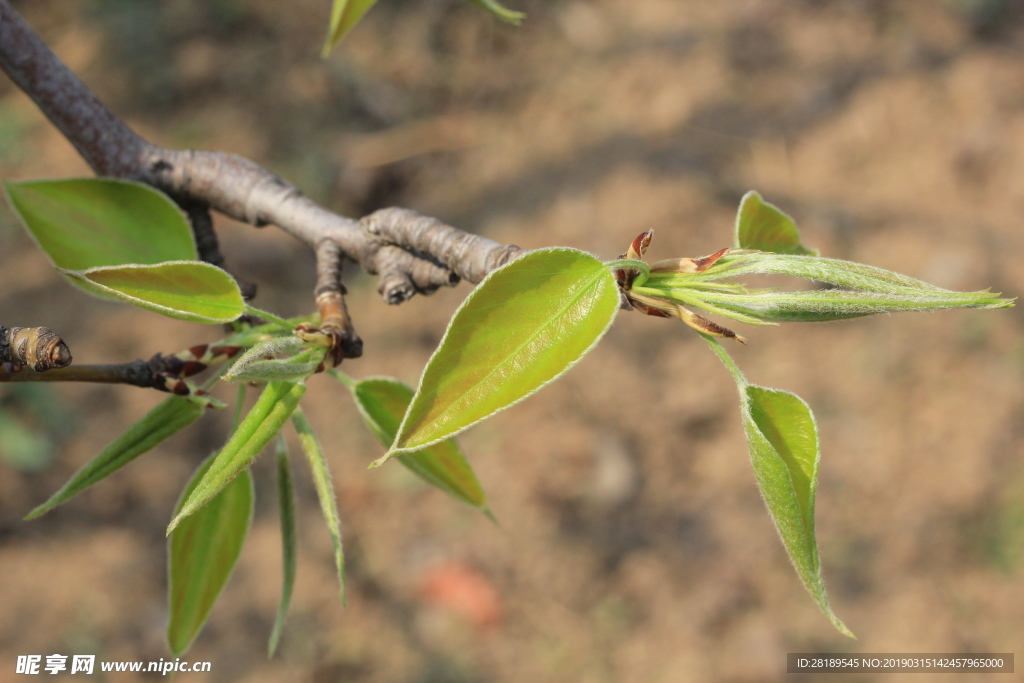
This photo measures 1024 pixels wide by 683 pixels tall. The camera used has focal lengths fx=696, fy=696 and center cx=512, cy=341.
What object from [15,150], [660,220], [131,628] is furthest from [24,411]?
[660,220]

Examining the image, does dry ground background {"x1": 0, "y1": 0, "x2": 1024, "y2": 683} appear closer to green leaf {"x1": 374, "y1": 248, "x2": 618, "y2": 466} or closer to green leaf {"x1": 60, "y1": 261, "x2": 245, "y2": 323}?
green leaf {"x1": 60, "y1": 261, "x2": 245, "y2": 323}

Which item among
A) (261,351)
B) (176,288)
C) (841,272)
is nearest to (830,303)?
(841,272)

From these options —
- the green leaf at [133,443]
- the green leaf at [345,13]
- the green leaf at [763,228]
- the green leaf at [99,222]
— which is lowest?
the green leaf at [133,443]

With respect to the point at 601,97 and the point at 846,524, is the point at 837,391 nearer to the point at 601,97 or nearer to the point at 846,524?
the point at 846,524

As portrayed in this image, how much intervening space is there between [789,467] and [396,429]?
43 centimetres

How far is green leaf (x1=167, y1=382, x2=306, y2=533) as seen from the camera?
21.3 inches

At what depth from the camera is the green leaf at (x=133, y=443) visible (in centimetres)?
63

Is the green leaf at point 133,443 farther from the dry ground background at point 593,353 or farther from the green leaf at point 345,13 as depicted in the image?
the dry ground background at point 593,353

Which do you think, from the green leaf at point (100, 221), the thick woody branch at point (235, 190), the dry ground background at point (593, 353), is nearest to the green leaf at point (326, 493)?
the thick woody branch at point (235, 190)

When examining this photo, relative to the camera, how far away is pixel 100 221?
0.82 meters

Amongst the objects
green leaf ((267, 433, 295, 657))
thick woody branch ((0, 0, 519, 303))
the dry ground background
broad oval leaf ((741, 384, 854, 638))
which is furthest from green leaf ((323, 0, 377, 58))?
the dry ground background

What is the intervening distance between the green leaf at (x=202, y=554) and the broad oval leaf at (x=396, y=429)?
0.16m

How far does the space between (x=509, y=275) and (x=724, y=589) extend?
2225mm

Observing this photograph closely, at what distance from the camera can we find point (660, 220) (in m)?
2.97
